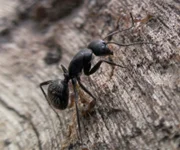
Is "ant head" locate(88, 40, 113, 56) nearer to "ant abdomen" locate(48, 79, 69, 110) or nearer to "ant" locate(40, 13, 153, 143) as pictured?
"ant" locate(40, 13, 153, 143)

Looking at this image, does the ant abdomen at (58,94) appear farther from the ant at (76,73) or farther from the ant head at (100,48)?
the ant head at (100,48)

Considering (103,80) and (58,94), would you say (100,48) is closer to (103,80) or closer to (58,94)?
(103,80)

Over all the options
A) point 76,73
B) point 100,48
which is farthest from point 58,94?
point 100,48

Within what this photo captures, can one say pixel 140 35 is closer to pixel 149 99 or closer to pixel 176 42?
pixel 176 42

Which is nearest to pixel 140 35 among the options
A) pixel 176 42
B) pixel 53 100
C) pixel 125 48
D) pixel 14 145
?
pixel 125 48

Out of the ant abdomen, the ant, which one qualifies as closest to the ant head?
the ant

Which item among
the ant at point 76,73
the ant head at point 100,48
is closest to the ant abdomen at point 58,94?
the ant at point 76,73
